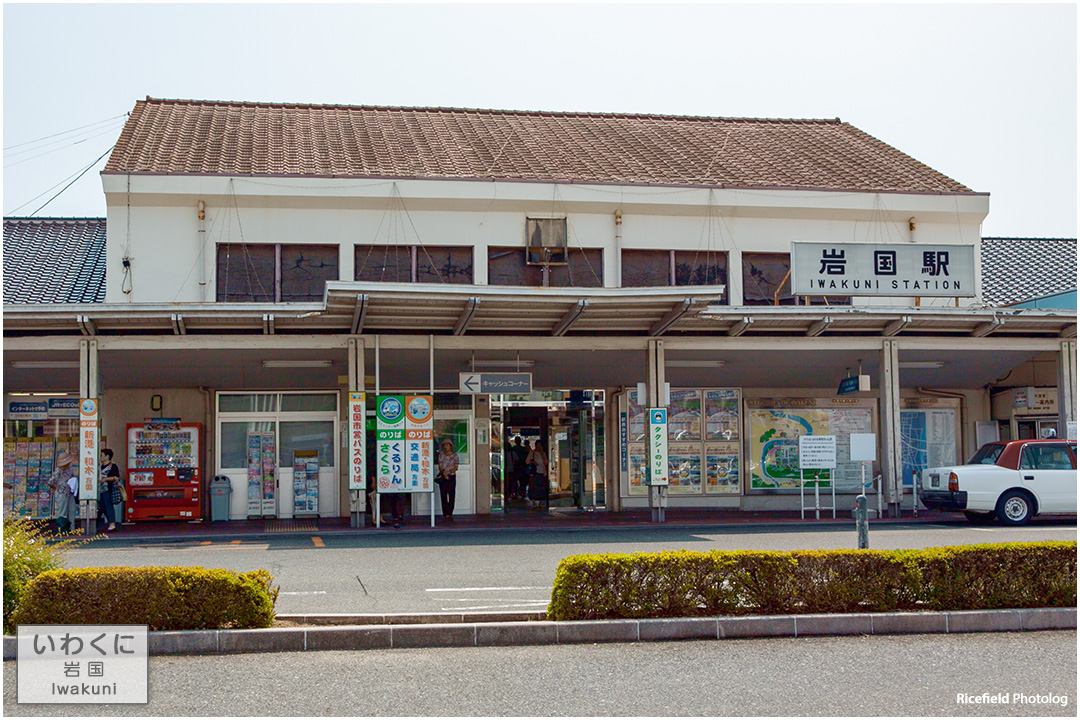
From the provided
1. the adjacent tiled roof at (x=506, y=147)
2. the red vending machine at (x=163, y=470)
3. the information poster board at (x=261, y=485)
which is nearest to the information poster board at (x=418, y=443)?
the information poster board at (x=261, y=485)

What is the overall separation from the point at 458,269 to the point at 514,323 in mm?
3037

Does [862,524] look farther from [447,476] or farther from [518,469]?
[518,469]

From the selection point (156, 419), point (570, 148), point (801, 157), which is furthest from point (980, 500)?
point (156, 419)

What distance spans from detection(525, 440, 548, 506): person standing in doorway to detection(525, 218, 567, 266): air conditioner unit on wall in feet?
13.0

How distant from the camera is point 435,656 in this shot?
773 centimetres

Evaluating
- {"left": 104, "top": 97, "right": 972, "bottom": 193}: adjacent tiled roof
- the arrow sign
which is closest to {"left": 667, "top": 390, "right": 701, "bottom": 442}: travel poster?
{"left": 104, "top": 97, "right": 972, "bottom": 193}: adjacent tiled roof

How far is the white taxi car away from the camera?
1827cm

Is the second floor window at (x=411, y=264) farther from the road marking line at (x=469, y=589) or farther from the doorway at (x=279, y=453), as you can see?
the road marking line at (x=469, y=589)

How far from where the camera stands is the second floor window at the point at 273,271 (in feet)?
66.6

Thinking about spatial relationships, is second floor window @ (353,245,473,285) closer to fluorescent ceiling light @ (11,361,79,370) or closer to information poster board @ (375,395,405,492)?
information poster board @ (375,395,405,492)

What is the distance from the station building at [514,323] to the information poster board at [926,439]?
0.06m

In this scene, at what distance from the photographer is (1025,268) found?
2702 cm

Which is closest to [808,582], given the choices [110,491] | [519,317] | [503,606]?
[503,606]

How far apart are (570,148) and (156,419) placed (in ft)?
35.9
